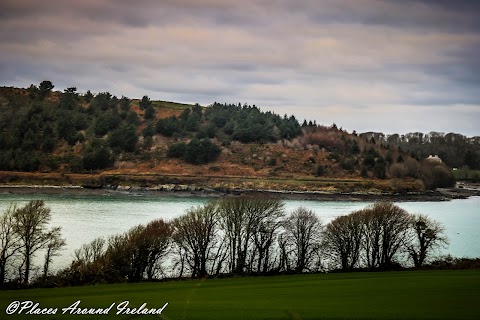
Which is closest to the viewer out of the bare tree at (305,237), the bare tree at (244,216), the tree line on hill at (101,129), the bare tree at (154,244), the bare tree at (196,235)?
the bare tree at (154,244)

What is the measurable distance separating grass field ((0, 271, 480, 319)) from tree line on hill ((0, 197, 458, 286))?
3.42 m

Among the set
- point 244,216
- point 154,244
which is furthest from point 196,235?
point 244,216

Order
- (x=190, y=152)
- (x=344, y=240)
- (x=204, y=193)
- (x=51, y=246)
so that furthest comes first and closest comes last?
(x=190, y=152)
(x=204, y=193)
(x=344, y=240)
(x=51, y=246)

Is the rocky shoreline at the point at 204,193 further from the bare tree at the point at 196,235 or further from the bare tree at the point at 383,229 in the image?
the bare tree at the point at 196,235

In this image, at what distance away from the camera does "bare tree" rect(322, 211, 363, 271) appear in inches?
1500

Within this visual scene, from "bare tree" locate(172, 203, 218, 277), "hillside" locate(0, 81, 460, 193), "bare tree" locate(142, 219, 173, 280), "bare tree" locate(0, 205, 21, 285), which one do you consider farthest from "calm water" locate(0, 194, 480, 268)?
"hillside" locate(0, 81, 460, 193)

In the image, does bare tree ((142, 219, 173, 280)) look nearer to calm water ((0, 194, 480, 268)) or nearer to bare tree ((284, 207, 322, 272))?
calm water ((0, 194, 480, 268))

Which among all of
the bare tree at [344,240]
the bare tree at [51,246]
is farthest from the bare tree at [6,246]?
the bare tree at [344,240]

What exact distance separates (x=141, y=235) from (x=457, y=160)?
174 m

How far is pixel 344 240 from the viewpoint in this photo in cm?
3850

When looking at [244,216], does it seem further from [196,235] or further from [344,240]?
[344,240]

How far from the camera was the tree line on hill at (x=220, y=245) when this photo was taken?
105ft

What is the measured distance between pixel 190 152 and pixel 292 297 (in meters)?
109

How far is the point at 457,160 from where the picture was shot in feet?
618
